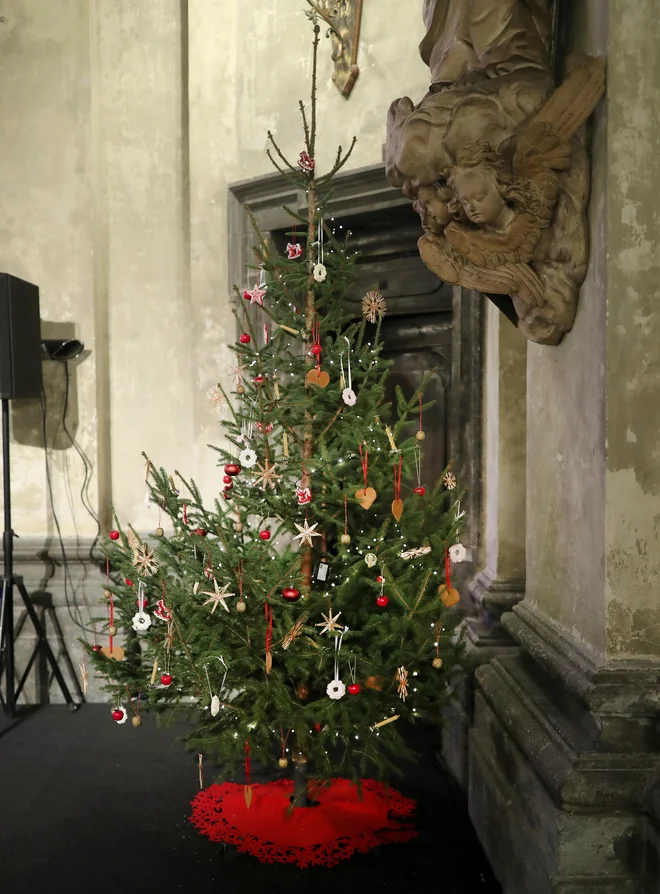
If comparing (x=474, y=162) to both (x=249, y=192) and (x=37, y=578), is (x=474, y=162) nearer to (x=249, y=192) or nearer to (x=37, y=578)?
(x=249, y=192)

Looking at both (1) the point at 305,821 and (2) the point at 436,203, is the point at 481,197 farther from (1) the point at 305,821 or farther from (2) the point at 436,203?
(1) the point at 305,821

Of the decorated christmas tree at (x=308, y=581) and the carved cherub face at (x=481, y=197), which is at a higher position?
the carved cherub face at (x=481, y=197)

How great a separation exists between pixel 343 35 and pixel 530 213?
90.4 inches

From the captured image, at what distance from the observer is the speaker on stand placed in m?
3.88

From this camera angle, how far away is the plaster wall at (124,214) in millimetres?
4449

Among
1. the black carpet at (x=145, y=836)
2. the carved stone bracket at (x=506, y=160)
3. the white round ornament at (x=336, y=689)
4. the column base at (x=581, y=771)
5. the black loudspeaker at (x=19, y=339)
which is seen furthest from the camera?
the black loudspeaker at (x=19, y=339)

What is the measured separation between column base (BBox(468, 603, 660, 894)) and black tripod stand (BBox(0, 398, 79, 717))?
2718 millimetres

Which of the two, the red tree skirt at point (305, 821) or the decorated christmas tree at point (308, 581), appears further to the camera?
the red tree skirt at point (305, 821)

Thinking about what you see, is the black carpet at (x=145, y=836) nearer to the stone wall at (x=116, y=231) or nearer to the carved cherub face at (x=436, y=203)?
the stone wall at (x=116, y=231)

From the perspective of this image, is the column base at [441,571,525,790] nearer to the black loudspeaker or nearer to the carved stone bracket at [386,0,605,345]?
the carved stone bracket at [386,0,605,345]

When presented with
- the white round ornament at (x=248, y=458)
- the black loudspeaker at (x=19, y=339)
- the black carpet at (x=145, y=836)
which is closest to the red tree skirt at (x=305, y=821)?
the black carpet at (x=145, y=836)

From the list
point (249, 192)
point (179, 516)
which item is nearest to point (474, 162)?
point (179, 516)

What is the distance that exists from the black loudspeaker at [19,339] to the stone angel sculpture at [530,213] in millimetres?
2525

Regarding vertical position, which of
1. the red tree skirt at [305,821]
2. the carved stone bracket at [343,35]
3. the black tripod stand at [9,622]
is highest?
the carved stone bracket at [343,35]
